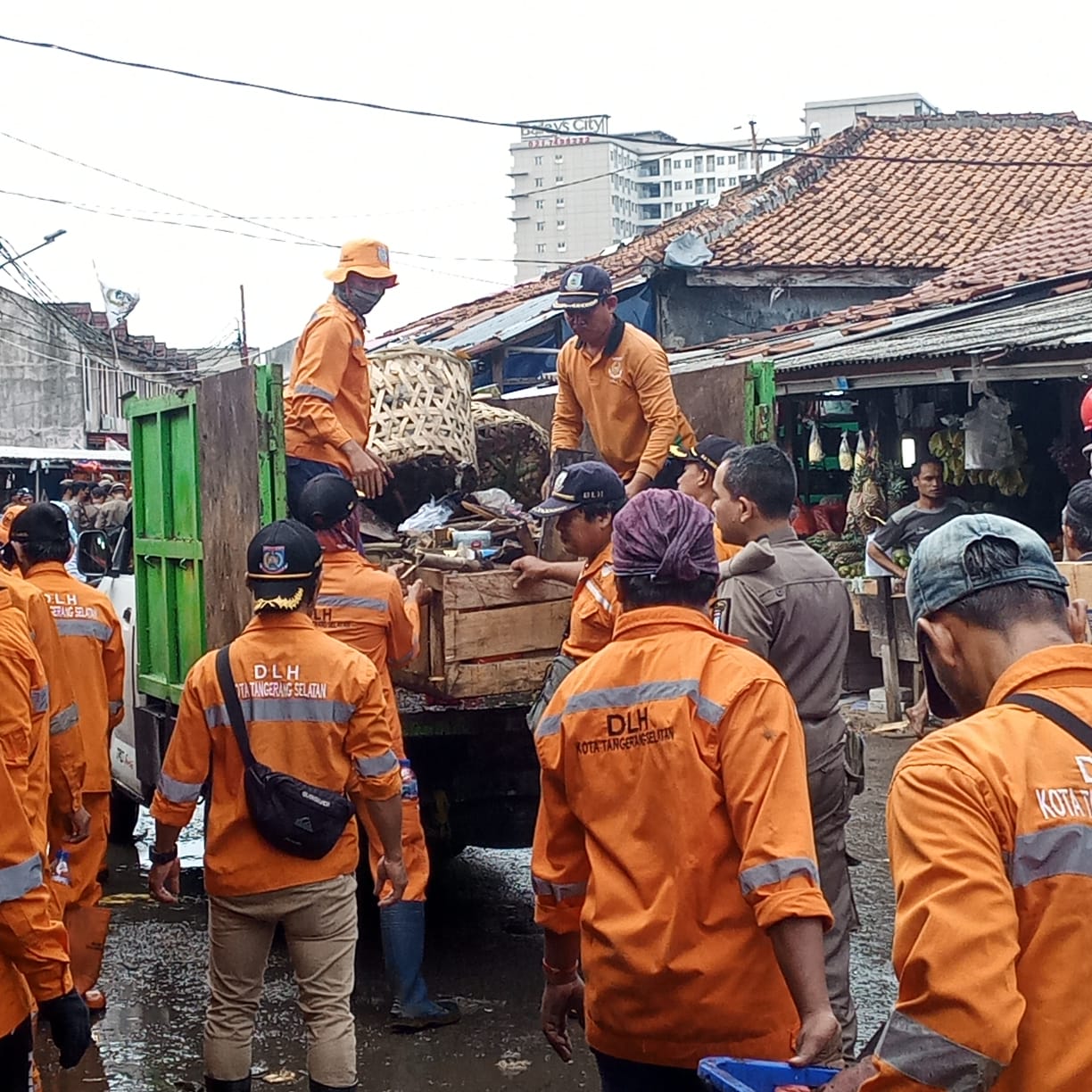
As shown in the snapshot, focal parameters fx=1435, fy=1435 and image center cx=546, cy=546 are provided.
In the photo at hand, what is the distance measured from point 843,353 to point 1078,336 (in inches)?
100

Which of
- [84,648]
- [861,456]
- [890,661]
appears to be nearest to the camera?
[84,648]

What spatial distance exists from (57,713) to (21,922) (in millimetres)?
2063

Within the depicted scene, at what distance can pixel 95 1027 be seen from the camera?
18.3 ft

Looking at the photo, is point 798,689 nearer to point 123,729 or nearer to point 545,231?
point 123,729

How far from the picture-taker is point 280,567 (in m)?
4.37

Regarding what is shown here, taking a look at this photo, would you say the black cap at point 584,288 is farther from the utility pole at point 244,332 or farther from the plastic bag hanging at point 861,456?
the utility pole at point 244,332

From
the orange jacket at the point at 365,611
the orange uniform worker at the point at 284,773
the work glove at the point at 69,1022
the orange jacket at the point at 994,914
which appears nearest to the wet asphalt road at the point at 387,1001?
the orange uniform worker at the point at 284,773

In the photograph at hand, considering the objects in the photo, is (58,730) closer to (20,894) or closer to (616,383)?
(20,894)

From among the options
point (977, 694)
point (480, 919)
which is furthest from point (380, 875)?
point (977, 694)

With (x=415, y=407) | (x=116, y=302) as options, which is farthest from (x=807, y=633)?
(x=116, y=302)

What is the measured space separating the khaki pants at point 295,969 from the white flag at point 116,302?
34.9 metres

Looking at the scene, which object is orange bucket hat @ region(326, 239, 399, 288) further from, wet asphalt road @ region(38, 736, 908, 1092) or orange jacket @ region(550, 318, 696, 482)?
wet asphalt road @ region(38, 736, 908, 1092)

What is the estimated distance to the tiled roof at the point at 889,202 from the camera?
20.0 metres

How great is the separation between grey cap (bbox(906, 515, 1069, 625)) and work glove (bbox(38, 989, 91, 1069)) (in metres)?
2.07
